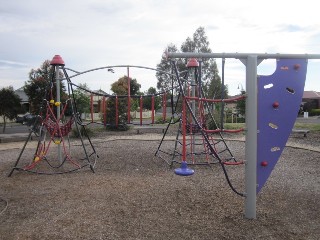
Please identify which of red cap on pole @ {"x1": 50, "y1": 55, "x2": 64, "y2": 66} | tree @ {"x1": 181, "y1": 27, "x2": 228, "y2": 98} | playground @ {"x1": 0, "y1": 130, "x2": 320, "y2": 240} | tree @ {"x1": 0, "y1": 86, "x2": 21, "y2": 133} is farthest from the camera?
tree @ {"x1": 181, "y1": 27, "x2": 228, "y2": 98}

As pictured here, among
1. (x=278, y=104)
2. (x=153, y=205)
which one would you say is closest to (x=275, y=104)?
(x=278, y=104)

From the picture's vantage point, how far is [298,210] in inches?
149

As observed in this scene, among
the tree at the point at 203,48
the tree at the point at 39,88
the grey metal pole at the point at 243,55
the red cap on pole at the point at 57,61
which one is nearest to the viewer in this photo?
the grey metal pole at the point at 243,55

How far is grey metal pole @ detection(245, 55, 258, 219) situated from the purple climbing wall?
0.25 ft

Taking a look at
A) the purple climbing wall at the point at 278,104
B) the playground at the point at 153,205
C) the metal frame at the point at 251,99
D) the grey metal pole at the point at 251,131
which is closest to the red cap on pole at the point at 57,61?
the playground at the point at 153,205

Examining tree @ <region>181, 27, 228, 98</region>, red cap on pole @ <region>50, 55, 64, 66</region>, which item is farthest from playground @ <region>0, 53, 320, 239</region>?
tree @ <region>181, 27, 228, 98</region>

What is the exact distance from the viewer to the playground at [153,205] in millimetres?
3170

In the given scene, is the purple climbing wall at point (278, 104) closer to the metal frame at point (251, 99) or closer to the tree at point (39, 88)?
the metal frame at point (251, 99)

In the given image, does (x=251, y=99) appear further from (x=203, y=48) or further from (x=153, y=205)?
(x=203, y=48)

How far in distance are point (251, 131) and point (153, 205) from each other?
1522 millimetres

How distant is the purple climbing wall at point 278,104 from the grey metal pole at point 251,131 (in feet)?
0.25

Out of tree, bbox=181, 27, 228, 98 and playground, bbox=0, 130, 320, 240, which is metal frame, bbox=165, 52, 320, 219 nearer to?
playground, bbox=0, 130, 320, 240

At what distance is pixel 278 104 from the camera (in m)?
3.54

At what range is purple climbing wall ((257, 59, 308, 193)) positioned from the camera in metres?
3.53
